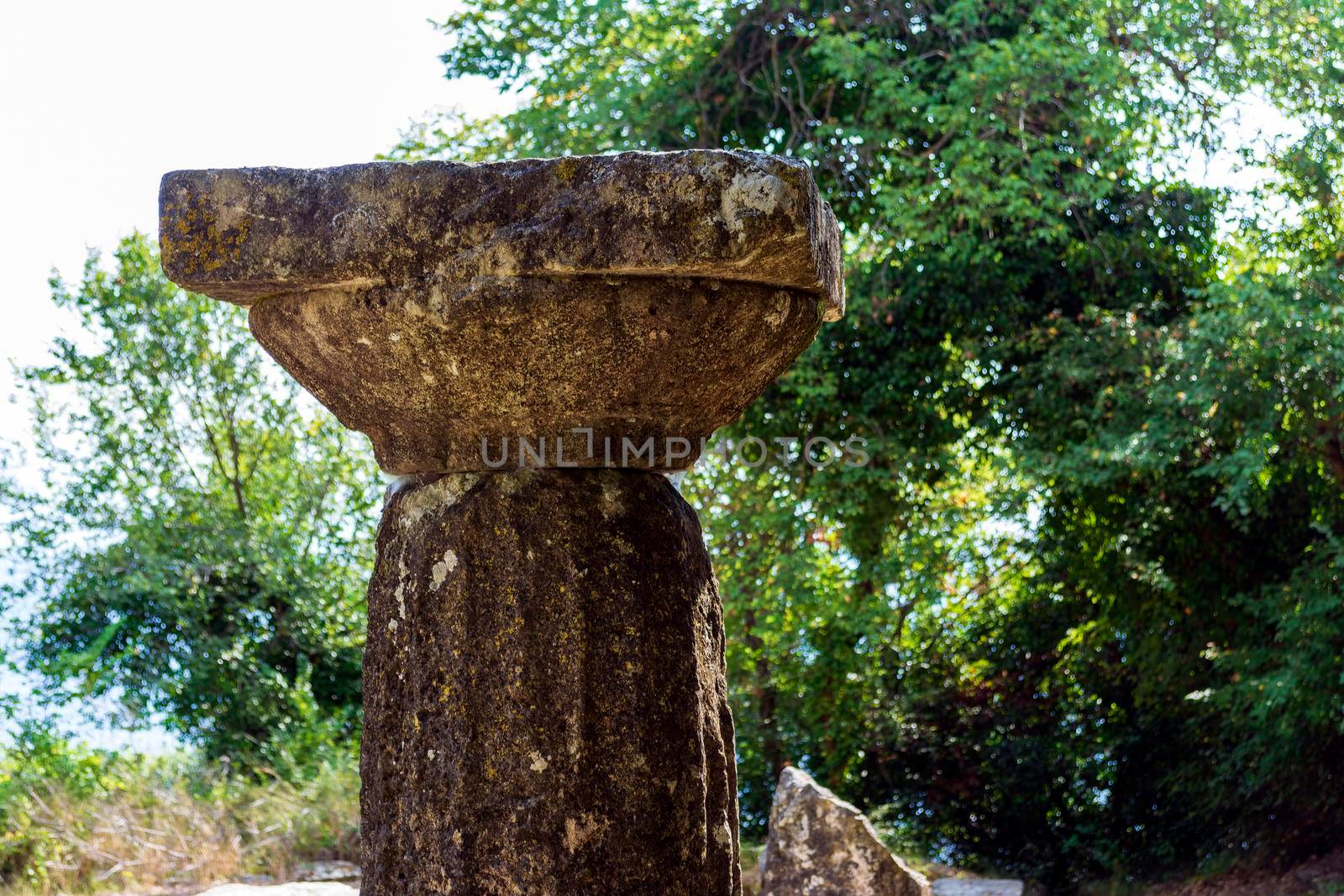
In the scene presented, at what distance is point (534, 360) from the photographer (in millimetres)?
2428

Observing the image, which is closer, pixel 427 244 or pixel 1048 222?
pixel 427 244

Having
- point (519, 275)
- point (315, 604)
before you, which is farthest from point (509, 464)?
point (315, 604)

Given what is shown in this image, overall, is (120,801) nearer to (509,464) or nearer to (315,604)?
(315,604)

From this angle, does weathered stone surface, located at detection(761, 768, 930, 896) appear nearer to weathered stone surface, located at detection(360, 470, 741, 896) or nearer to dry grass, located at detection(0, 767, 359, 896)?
dry grass, located at detection(0, 767, 359, 896)

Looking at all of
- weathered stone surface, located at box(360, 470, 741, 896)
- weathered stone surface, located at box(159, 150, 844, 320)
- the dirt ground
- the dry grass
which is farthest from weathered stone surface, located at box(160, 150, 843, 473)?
the dirt ground

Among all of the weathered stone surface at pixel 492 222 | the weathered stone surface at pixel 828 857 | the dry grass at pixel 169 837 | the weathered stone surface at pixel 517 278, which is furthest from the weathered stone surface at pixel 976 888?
the weathered stone surface at pixel 492 222

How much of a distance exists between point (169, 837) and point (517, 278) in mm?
5851

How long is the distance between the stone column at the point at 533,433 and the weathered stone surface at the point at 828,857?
3027 mm

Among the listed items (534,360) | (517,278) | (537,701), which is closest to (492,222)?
(517,278)

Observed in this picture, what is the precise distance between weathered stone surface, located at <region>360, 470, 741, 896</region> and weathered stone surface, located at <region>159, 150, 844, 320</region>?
435 mm

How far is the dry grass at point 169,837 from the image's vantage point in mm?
6980

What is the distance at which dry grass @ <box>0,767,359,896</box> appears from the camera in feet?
22.9

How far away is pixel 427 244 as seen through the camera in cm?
235

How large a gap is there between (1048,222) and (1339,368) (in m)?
2.00
